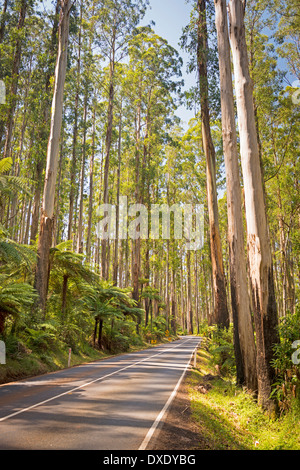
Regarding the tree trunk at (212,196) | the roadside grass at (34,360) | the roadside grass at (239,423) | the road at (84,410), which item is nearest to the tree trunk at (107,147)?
the roadside grass at (34,360)

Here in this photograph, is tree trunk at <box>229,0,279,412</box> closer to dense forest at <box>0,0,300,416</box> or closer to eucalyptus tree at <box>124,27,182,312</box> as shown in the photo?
dense forest at <box>0,0,300,416</box>

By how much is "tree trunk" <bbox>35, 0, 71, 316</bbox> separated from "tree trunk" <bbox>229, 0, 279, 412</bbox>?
845 centimetres

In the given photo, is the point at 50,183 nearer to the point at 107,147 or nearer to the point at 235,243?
the point at 235,243

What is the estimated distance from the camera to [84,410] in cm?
708

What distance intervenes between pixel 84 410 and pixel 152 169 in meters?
28.9

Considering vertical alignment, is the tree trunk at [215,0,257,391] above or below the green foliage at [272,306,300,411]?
above

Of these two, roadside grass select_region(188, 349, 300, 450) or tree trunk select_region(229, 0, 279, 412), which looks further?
tree trunk select_region(229, 0, 279, 412)

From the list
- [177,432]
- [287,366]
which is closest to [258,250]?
[287,366]

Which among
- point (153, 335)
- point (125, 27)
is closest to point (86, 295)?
point (153, 335)

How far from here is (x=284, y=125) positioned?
25.3 metres

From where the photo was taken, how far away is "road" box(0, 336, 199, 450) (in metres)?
5.23

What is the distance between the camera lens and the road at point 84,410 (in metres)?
5.23

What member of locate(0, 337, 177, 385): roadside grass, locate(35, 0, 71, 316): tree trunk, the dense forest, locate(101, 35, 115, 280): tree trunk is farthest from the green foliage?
locate(101, 35, 115, 280): tree trunk
